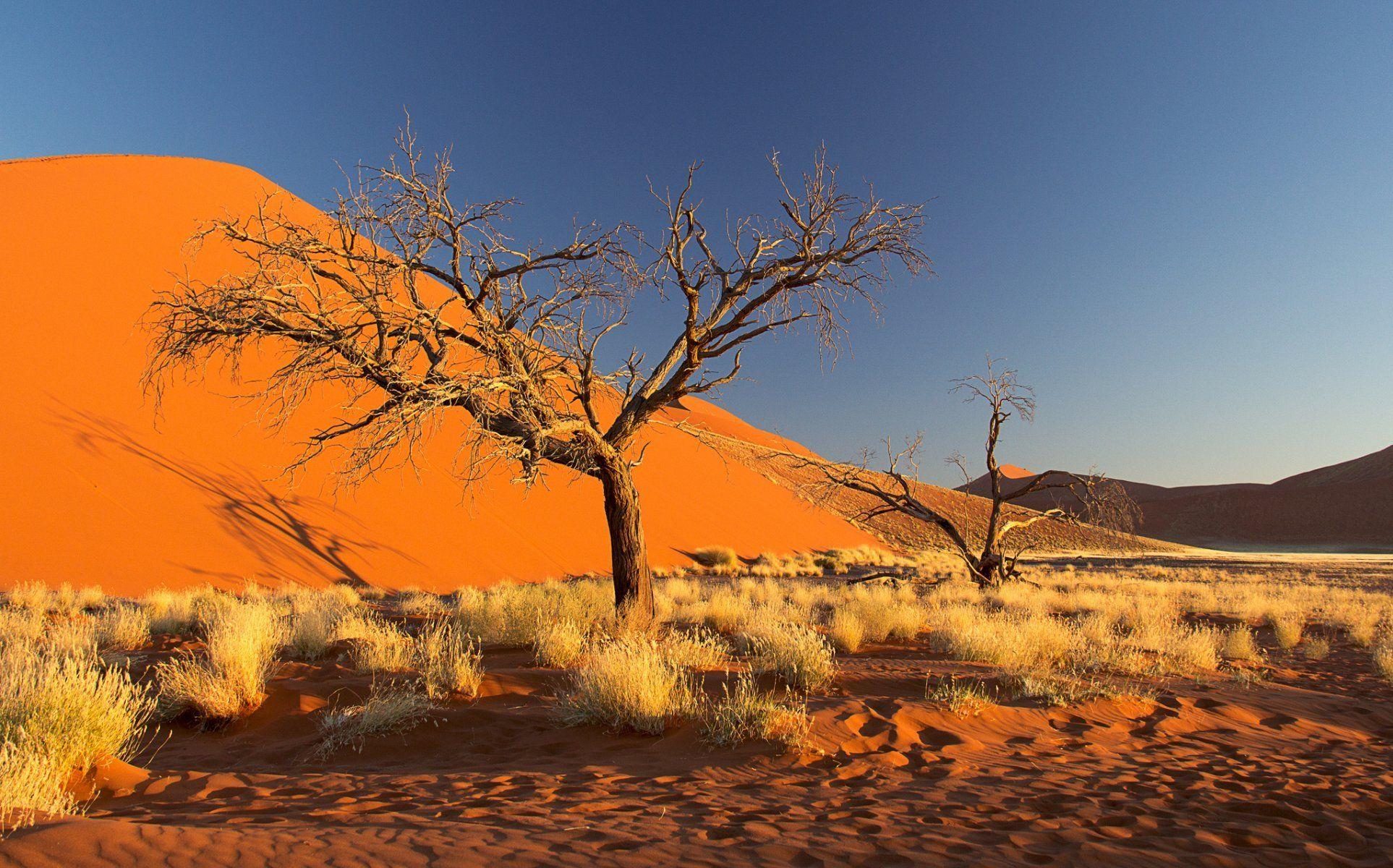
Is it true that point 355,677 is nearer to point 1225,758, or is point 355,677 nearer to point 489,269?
point 489,269

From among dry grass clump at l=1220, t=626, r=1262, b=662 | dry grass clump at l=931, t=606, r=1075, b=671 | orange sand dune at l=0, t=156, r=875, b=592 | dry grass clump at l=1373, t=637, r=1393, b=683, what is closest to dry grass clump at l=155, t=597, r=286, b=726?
orange sand dune at l=0, t=156, r=875, b=592

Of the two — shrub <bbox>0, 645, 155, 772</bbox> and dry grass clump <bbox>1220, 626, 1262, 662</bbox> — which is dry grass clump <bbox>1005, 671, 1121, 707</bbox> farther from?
shrub <bbox>0, 645, 155, 772</bbox>

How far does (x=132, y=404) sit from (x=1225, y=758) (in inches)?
887

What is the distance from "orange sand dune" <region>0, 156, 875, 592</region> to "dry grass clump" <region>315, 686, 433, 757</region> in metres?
4.58

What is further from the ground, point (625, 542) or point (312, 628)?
point (625, 542)

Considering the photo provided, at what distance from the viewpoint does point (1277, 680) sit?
754 centimetres

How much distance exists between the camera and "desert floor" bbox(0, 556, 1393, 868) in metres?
2.78

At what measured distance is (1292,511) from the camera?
6875 centimetres

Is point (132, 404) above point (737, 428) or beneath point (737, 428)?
beneath

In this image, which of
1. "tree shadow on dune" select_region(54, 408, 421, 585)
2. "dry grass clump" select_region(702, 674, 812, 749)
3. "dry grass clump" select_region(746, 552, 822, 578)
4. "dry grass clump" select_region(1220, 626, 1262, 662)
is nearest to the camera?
"dry grass clump" select_region(702, 674, 812, 749)

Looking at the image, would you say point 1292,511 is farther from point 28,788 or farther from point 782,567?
point 28,788

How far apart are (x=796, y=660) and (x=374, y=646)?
4364 millimetres

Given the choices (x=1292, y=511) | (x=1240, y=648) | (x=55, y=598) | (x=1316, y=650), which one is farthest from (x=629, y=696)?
(x=1292, y=511)

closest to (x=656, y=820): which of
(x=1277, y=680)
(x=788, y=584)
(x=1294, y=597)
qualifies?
(x=1277, y=680)
